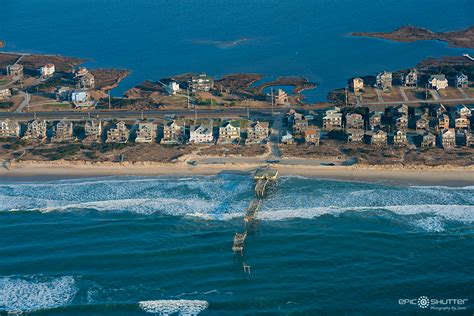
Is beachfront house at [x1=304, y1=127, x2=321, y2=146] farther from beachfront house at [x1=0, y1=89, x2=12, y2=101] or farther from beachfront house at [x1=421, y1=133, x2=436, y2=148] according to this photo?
beachfront house at [x1=0, y1=89, x2=12, y2=101]

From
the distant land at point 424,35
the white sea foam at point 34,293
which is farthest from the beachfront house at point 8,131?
the distant land at point 424,35

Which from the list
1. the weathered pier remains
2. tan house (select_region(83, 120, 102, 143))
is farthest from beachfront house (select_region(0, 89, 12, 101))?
the weathered pier remains

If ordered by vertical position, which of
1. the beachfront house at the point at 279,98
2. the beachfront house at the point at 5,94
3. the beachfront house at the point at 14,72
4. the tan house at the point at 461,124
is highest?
the beachfront house at the point at 14,72

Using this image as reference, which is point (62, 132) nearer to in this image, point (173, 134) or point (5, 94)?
point (173, 134)

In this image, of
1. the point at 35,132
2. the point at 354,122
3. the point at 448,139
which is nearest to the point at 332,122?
the point at 354,122

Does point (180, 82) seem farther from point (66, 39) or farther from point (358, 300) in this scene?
point (358, 300)

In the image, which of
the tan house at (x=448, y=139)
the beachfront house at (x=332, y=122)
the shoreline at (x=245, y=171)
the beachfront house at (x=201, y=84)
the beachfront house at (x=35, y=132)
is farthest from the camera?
the beachfront house at (x=201, y=84)

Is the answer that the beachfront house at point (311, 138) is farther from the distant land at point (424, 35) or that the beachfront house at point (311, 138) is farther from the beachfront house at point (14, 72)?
the beachfront house at point (14, 72)
